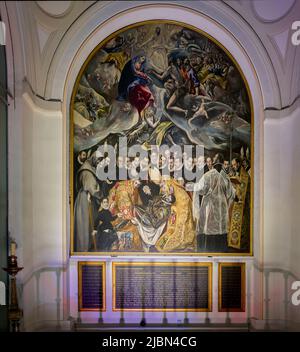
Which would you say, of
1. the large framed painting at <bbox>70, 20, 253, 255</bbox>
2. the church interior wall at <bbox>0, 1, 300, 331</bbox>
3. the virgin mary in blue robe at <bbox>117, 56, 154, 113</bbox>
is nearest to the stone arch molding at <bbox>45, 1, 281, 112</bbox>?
the church interior wall at <bbox>0, 1, 300, 331</bbox>

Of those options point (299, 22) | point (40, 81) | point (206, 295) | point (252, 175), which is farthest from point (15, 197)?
point (299, 22)

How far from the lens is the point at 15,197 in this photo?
2648mm

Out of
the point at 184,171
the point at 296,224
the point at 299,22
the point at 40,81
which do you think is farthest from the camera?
the point at 184,171

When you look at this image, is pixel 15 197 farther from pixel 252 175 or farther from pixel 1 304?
pixel 252 175

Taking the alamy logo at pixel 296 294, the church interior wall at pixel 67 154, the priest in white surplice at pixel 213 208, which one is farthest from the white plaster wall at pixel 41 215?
the alamy logo at pixel 296 294

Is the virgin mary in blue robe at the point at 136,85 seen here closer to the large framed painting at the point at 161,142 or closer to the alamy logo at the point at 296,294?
the large framed painting at the point at 161,142

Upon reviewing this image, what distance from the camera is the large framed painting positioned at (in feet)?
10.4

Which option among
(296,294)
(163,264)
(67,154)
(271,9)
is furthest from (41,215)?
(271,9)

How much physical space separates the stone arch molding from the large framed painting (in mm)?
112

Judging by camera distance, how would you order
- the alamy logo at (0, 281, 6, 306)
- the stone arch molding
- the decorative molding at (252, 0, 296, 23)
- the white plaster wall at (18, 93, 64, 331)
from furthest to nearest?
the stone arch molding
the white plaster wall at (18, 93, 64, 331)
the alamy logo at (0, 281, 6, 306)
the decorative molding at (252, 0, 296, 23)

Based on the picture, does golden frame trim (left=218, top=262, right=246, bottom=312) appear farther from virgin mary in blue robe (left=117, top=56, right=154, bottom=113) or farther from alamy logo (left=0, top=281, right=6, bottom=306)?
alamy logo (left=0, top=281, right=6, bottom=306)

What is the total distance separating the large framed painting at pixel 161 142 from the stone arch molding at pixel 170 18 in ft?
0.37

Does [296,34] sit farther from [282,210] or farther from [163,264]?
[163,264]

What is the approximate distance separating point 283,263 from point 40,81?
3.18 metres
